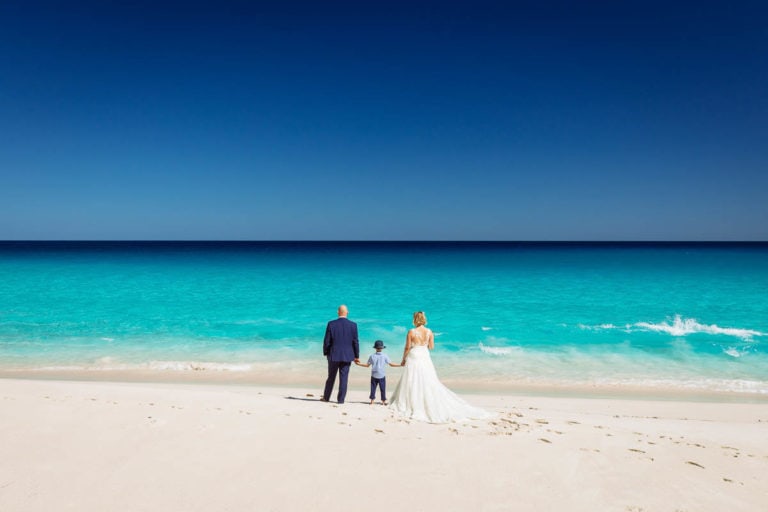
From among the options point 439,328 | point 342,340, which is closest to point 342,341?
point 342,340

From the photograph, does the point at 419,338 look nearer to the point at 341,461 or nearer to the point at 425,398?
the point at 425,398

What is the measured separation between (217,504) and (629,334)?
65.1 feet

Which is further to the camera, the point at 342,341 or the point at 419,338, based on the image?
the point at 342,341

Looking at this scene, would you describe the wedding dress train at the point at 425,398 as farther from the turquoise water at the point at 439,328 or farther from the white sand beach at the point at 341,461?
the turquoise water at the point at 439,328

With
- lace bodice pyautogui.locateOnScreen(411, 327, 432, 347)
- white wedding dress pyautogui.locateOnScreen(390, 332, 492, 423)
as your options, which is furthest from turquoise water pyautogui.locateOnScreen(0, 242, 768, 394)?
lace bodice pyautogui.locateOnScreen(411, 327, 432, 347)

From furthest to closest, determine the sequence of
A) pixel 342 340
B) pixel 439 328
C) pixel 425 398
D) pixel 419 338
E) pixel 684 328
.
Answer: pixel 439 328 → pixel 684 328 → pixel 342 340 → pixel 419 338 → pixel 425 398

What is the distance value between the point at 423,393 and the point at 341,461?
2.78 metres

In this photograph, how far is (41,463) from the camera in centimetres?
517

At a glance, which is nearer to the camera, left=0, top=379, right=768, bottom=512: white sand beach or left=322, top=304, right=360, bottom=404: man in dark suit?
left=0, top=379, right=768, bottom=512: white sand beach

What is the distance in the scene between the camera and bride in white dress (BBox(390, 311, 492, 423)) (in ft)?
25.8

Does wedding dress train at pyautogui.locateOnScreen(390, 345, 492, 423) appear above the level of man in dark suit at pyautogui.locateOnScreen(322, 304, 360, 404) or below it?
below

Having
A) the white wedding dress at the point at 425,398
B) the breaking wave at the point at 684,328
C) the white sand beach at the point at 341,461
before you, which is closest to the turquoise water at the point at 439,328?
the breaking wave at the point at 684,328

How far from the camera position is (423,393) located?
8.07m

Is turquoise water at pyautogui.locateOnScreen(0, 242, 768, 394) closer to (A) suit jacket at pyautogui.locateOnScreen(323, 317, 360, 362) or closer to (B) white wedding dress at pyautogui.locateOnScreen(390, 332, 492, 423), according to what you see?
(B) white wedding dress at pyautogui.locateOnScreen(390, 332, 492, 423)
